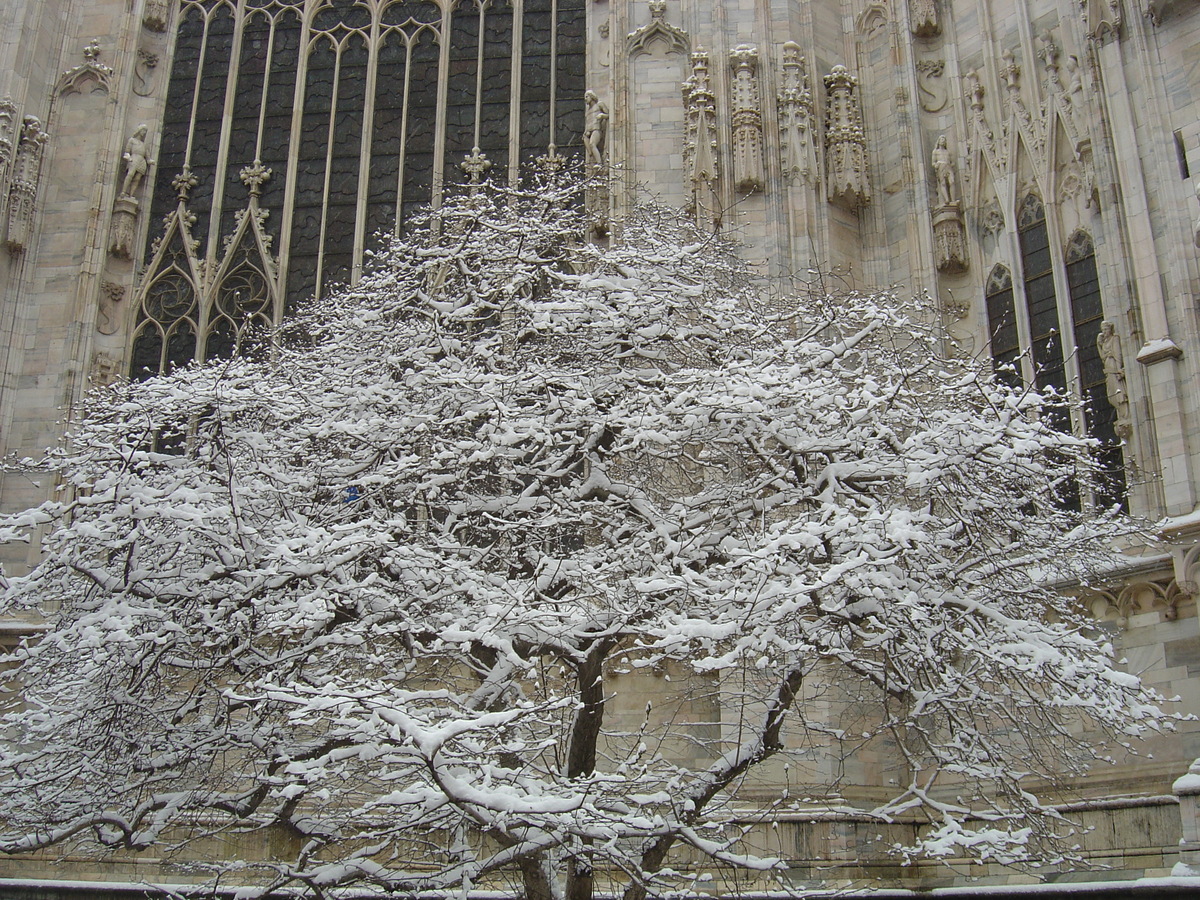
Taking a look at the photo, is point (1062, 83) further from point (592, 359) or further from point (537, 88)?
point (592, 359)

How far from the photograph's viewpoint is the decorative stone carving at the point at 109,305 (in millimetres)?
19391

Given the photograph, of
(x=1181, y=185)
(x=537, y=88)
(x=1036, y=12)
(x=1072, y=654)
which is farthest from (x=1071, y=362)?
(x=537, y=88)

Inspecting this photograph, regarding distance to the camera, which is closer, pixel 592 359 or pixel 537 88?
pixel 592 359

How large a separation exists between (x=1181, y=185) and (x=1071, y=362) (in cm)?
239

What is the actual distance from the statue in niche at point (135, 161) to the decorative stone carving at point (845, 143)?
10.00 m

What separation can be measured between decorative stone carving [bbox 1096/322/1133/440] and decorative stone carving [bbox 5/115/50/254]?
14518mm

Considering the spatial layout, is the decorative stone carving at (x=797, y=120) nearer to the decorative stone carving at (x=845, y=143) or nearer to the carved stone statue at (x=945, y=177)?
the decorative stone carving at (x=845, y=143)

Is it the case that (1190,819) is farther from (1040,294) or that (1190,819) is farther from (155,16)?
(155,16)

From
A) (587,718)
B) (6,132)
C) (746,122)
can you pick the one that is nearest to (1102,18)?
(746,122)

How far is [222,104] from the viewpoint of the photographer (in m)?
20.8

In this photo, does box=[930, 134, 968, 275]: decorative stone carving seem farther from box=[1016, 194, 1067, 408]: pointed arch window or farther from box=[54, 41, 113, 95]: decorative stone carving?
box=[54, 41, 113, 95]: decorative stone carving

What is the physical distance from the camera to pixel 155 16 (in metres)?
21.2

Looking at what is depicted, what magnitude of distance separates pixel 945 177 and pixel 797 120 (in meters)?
2.12

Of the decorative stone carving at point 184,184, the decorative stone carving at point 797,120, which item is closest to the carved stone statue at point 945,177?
the decorative stone carving at point 797,120
